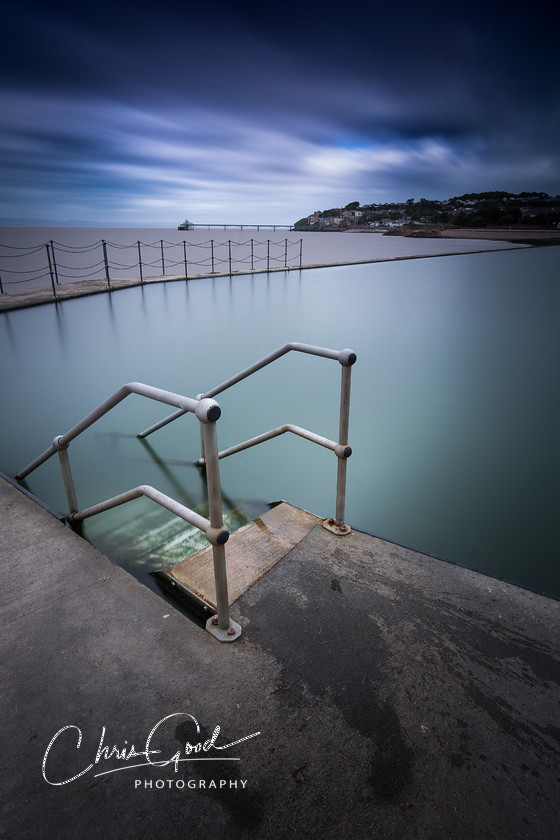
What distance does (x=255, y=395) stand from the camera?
4.21 m

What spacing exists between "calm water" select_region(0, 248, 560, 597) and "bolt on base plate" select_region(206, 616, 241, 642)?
0.73 m

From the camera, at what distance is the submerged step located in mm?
1575

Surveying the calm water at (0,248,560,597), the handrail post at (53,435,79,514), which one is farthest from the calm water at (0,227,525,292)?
the handrail post at (53,435,79,514)

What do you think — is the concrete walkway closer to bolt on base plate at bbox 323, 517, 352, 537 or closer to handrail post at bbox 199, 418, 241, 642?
handrail post at bbox 199, 418, 241, 642

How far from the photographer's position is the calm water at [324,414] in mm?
2418

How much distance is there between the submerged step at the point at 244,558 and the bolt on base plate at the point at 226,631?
0.12 metres

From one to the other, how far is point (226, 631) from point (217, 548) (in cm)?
29

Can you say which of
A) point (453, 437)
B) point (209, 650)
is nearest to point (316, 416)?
point (453, 437)

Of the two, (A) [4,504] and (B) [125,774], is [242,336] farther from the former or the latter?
(B) [125,774]

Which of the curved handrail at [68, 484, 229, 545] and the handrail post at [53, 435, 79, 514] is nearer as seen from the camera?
the curved handrail at [68, 484, 229, 545]

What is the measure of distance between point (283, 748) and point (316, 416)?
111 inches

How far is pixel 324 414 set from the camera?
3.75m

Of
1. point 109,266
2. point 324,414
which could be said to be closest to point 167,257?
point 109,266

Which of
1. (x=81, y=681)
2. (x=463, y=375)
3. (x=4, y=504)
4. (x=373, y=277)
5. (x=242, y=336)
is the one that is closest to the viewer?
(x=81, y=681)
